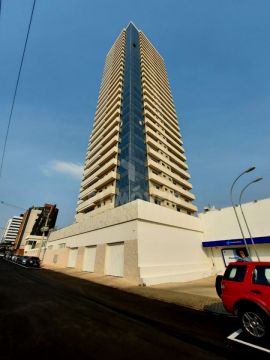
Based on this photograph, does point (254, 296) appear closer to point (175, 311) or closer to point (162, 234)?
point (175, 311)

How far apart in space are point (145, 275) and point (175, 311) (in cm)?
907

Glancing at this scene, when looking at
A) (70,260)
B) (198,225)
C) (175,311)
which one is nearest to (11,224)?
(70,260)

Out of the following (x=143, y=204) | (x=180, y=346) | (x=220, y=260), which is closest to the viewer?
(x=180, y=346)

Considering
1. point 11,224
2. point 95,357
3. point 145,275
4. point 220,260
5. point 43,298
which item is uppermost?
point 11,224

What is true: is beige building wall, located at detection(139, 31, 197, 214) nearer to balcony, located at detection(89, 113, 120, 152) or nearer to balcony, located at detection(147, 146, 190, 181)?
balcony, located at detection(147, 146, 190, 181)

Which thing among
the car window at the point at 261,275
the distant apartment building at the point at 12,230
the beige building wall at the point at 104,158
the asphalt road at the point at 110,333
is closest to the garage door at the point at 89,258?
the beige building wall at the point at 104,158

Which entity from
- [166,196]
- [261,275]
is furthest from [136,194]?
[261,275]

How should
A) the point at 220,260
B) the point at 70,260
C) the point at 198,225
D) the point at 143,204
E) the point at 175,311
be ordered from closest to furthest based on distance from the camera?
the point at 175,311, the point at 143,204, the point at 220,260, the point at 198,225, the point at 70,260

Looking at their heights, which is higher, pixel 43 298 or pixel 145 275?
pixel 145 275

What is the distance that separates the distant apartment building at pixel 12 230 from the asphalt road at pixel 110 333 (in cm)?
16648

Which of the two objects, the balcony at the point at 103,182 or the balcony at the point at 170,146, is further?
the balcony at the point at 170,146

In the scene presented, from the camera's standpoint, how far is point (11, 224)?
14825 centimetres

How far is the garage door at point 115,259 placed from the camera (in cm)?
1919

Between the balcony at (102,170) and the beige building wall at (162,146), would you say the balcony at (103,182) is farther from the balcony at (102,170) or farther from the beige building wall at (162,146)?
the beige building wall at (162,146)
